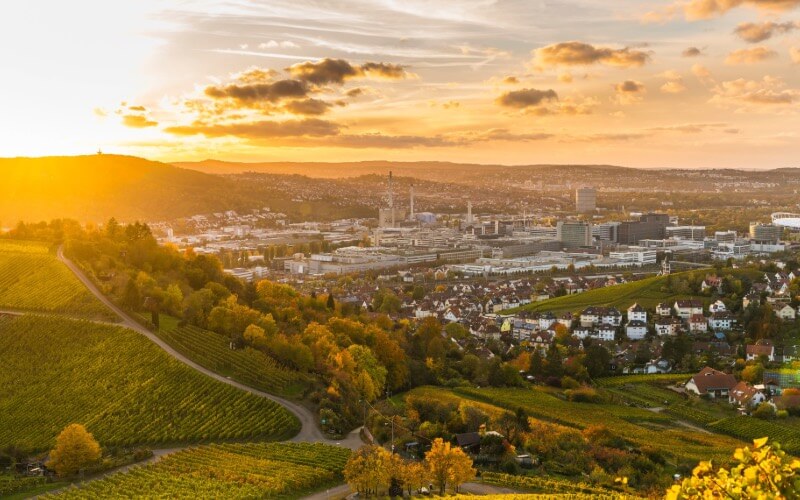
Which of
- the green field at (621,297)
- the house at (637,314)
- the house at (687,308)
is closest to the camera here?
the house at (637,314)

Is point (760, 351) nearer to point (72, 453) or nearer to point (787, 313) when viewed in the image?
point (787, 313)

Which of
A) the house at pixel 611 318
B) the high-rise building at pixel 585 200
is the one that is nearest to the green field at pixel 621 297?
the house at pixel 611 318

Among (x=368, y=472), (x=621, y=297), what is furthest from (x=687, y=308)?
(x=368, y=472)

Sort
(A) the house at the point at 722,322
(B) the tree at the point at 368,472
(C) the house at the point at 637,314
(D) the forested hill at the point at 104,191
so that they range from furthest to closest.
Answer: (D) the forested hill at the point at 104,191 → (C) the house at the point at 637,314 → (A) the house at the point at 722,322 → (B) the tree at the point at 368,472

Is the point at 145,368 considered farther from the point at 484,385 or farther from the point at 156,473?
the point at 484,385

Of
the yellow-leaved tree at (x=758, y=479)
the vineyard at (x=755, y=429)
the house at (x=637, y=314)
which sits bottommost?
the vineyard at (x=755, y=429)

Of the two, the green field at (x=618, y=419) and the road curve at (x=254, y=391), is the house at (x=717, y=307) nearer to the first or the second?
the green field at (x=618, y=419)

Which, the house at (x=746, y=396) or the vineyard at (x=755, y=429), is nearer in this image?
the vineyard at (x=755, y=429)

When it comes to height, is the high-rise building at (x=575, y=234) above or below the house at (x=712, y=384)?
above
